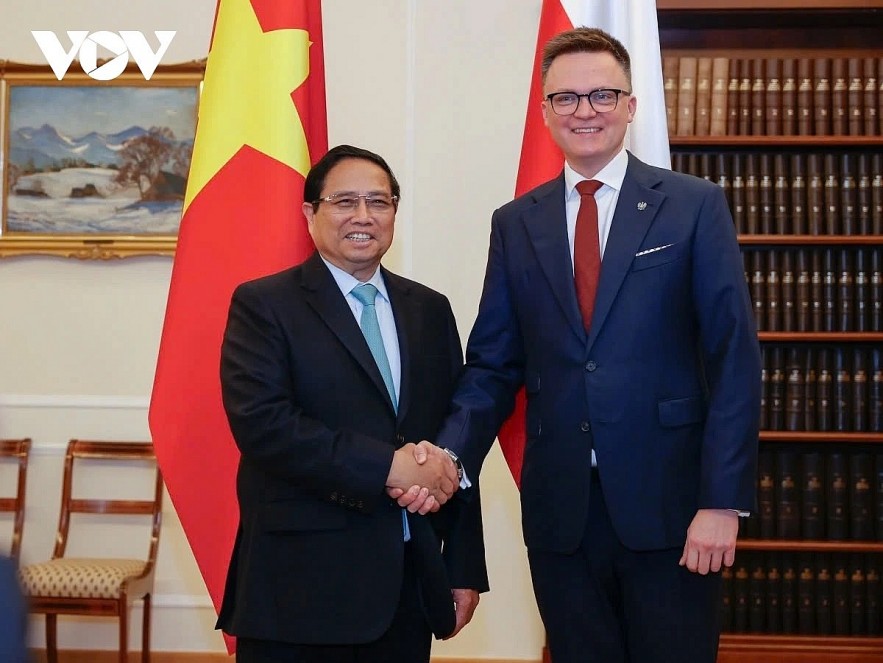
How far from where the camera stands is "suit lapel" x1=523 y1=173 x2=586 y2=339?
7.19ft

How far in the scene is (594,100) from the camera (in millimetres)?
2258

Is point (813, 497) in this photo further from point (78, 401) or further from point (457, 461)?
point (78, 401)

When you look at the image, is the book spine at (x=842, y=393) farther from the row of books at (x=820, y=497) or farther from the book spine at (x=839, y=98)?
the book spine at (x=839, y=98)

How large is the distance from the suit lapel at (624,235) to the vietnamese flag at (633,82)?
2.80 feet

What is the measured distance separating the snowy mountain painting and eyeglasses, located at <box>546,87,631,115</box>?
260cm

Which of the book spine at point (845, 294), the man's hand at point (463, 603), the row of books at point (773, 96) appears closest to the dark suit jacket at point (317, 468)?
the man's hand at point (463, 603)

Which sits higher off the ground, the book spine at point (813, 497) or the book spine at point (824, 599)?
the book spine at point (813, 497)

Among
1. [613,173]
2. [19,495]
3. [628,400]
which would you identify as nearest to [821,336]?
[613,173]

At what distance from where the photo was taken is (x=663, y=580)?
6.91ft

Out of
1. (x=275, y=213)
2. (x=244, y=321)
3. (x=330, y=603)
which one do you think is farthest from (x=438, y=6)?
(x=330, y=603)

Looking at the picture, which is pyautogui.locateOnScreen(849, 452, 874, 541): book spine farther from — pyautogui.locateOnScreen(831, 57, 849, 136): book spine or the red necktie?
the red necktie

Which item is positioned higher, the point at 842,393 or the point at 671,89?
the point at 671,89

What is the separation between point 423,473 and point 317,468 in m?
0.22

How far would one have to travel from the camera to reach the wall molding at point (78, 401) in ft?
14.7
